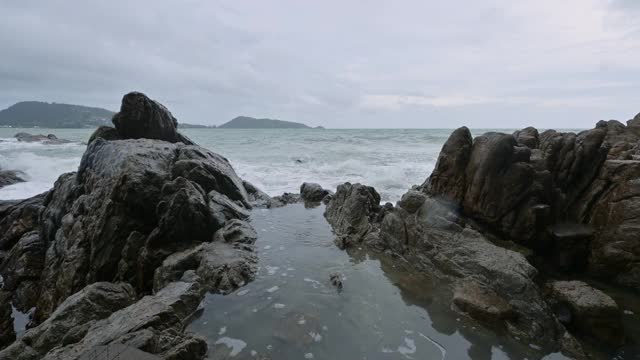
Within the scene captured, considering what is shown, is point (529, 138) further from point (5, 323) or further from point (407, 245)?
point (5, 323)

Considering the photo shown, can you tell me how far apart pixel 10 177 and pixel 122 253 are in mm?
21396

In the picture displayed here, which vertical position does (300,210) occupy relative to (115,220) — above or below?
below

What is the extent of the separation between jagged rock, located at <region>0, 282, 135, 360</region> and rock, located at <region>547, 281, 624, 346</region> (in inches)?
355

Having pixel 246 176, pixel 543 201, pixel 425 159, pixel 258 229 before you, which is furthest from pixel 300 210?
pixel 425 159

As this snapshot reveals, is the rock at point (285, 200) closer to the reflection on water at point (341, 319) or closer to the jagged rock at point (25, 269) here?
the reflection on water at point (341, 319)

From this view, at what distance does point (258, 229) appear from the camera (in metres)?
13.0

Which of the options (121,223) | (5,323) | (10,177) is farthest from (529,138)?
(10,177)

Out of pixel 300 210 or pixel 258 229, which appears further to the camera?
pixel 300 210

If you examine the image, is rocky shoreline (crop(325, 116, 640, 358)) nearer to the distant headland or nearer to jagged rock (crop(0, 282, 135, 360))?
jagged rock (crop(0, 282, 135, 360))

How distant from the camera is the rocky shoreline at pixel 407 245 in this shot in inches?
258

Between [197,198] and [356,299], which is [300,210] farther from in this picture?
[356,299]

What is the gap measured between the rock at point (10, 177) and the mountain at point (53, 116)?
436 feet

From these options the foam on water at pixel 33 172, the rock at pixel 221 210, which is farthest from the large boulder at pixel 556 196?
the foam on water at pixel 33 172

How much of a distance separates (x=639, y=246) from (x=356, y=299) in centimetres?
694
